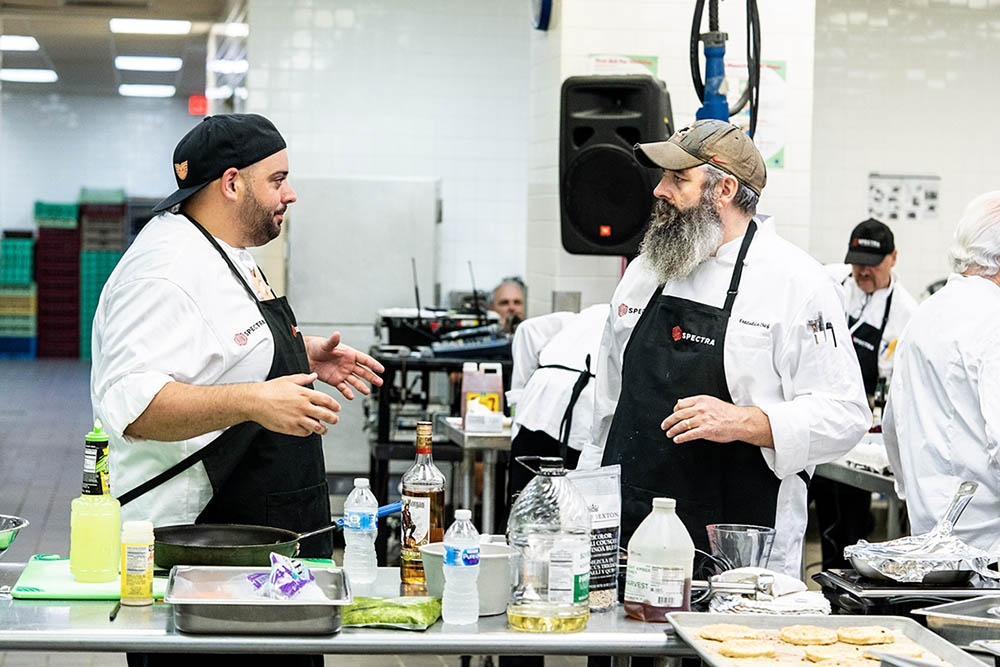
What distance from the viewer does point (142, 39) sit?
14352mm

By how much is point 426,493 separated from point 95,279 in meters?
17.1

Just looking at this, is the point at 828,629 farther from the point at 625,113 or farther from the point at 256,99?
the point at 256,99

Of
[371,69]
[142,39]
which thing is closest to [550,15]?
[371,69]

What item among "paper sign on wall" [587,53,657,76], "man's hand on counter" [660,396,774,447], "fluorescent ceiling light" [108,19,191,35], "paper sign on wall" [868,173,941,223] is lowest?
"man's hand on counter" [660,396,774,447]

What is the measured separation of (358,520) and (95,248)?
17073 millimetres

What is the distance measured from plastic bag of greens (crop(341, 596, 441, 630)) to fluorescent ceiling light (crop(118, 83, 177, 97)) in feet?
57.2

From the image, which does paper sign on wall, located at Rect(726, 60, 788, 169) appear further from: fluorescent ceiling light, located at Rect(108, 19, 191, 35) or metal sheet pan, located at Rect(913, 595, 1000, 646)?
fluorescent ceiling light, located at Rect(108, 19, 191, 35)

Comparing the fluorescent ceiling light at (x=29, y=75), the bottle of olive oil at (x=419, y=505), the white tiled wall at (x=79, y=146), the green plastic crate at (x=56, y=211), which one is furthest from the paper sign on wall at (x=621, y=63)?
the white tiled wall at (x=79, y=146)

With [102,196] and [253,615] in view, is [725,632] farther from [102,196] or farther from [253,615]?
[102,196]

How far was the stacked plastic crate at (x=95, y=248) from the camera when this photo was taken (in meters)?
→ 18.4

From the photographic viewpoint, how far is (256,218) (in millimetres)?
2908

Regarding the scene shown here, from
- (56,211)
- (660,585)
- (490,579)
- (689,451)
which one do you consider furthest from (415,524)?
(56,211)

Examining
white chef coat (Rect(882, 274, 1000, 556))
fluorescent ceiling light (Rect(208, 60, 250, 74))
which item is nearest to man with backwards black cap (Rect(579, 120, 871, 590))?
white chef coat (Rect(882, 274, 1000, 556))

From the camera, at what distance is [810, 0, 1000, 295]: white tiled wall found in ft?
29.5
